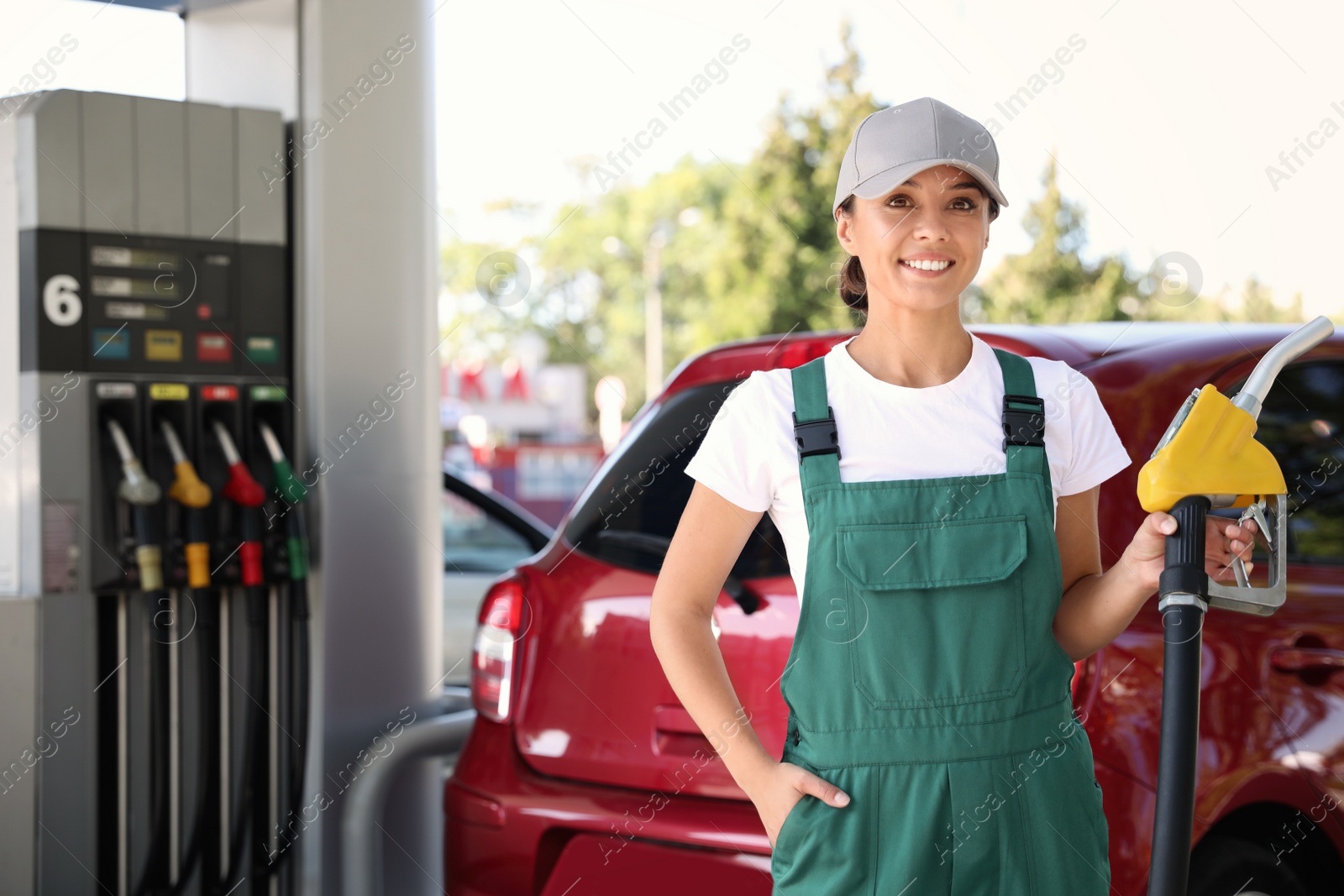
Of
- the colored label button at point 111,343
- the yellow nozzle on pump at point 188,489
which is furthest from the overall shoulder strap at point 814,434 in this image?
the colored label button at point 111,343

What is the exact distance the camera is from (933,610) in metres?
1.75

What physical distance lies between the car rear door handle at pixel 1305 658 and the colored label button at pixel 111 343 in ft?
10.3

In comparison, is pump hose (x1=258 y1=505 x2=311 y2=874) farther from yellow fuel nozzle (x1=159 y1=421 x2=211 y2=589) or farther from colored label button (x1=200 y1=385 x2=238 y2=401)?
colored label button (x1=200 y1=385 x2=238 y2=401)

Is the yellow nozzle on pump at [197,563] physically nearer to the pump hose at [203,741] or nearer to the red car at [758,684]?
the pump hose at [203,741]

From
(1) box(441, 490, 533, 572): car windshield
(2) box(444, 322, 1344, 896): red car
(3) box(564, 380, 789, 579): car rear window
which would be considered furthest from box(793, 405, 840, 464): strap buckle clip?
(1) box(441, 490, 533, 572): car windshield

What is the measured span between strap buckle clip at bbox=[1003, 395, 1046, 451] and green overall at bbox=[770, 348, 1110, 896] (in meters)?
0.02

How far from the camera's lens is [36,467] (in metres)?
3.73

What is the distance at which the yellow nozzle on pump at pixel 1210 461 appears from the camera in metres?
1.70

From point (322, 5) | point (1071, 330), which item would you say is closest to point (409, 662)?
point (322, 5)

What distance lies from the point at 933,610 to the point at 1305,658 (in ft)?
4.52

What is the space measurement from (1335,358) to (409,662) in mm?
2844

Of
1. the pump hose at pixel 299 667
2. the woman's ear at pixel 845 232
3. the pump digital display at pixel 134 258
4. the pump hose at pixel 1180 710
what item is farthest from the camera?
the pump hose at pixel 299 667

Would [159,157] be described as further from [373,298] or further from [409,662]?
[409,662]

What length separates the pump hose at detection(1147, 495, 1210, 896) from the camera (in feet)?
5.57
